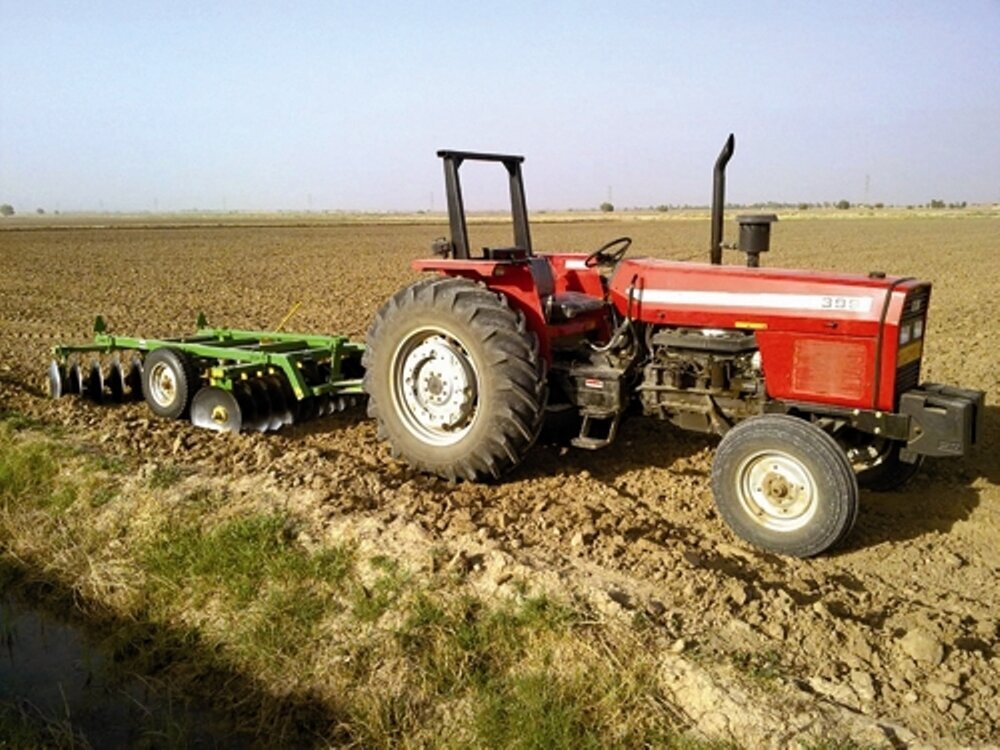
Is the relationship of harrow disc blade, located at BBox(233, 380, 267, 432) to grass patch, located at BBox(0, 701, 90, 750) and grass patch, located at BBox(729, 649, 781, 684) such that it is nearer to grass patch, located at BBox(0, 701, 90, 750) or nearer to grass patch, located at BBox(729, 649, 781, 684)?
grass patch, located at BBox(0, 701, 90, 750)

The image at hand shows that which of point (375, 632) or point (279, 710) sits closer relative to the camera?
point (279, 710)

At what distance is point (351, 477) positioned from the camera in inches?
207

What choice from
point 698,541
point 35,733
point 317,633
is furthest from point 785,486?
point 35,733

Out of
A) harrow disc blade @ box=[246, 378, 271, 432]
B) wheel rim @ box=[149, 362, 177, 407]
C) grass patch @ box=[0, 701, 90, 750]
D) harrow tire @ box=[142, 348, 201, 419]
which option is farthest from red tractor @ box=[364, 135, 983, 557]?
grass patch @ box=[0, 701, 90, 750]

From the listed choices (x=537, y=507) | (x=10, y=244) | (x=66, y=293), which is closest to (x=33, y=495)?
(x=537, y=507)

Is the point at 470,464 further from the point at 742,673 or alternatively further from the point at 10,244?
the point at 10,244

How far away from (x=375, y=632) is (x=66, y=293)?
597 inches

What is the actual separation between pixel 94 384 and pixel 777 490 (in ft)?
18.7

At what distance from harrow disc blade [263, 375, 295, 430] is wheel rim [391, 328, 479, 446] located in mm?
1406

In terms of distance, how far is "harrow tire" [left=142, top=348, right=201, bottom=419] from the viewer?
663cm

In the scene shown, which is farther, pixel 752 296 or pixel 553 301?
pixel 553 301

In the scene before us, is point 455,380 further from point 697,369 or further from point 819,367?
point 819,367

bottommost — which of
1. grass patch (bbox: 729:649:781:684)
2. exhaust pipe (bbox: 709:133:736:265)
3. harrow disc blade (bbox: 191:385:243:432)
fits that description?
grass patch (bbox: 729:649:781:684)

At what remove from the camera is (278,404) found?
6.62 meters
